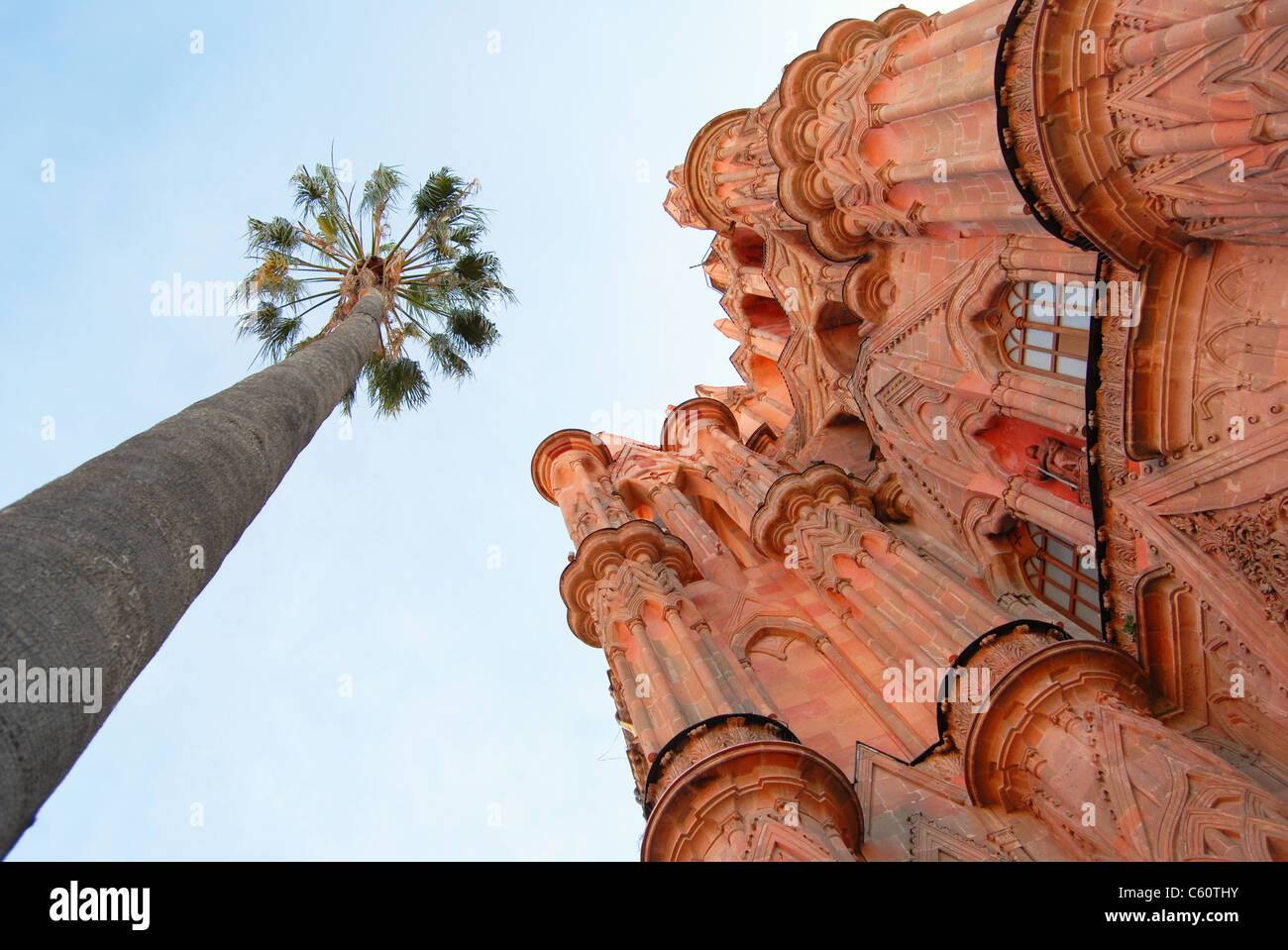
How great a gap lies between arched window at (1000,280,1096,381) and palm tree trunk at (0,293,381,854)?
496 inches

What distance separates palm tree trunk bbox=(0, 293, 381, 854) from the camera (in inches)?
150

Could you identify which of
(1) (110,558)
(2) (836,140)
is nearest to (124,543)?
(1) (110,558)

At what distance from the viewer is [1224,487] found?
394 inches

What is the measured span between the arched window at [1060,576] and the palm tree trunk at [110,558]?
566 inches

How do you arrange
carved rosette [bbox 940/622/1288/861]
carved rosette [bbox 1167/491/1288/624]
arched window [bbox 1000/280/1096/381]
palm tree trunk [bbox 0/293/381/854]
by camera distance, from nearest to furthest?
palm tree trunk [bbox 0/293/381/854], carved rosette [bbox 940/622/1288/861], carved rosette [bbox 1167/491/1288/624], arched window [bbox 1000/280/1096/381]

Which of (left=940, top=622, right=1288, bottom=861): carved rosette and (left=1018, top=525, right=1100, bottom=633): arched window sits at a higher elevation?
(left=1018, top=525, right=1100, bottom=633): arched window

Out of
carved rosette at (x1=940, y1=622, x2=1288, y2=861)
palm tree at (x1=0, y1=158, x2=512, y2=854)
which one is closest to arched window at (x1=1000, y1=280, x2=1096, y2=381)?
carved rosette at (x1=940, y1=622, x2=1288, y2=861)


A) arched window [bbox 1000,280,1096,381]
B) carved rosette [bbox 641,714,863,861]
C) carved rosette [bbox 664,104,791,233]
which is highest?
carved rosette [bbox 664,104,791,233]

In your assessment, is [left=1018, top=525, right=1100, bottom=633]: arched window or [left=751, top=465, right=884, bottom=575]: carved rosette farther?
[left=751, top=465, right=884, bottom=575]: carved rosette

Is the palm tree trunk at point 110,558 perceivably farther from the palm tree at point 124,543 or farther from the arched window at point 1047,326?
the arched window at point 1047,326

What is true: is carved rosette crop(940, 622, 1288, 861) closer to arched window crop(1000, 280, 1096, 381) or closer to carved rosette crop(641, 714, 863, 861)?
carved rosette crop(641, 714, 863, 861)

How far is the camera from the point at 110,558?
15.3 feet

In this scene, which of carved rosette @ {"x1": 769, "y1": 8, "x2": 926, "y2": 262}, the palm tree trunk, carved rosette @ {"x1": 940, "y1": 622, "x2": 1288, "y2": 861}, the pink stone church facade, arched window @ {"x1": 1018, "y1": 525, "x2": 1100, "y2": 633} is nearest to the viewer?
the palm tree trunk

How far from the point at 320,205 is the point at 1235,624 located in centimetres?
1839
